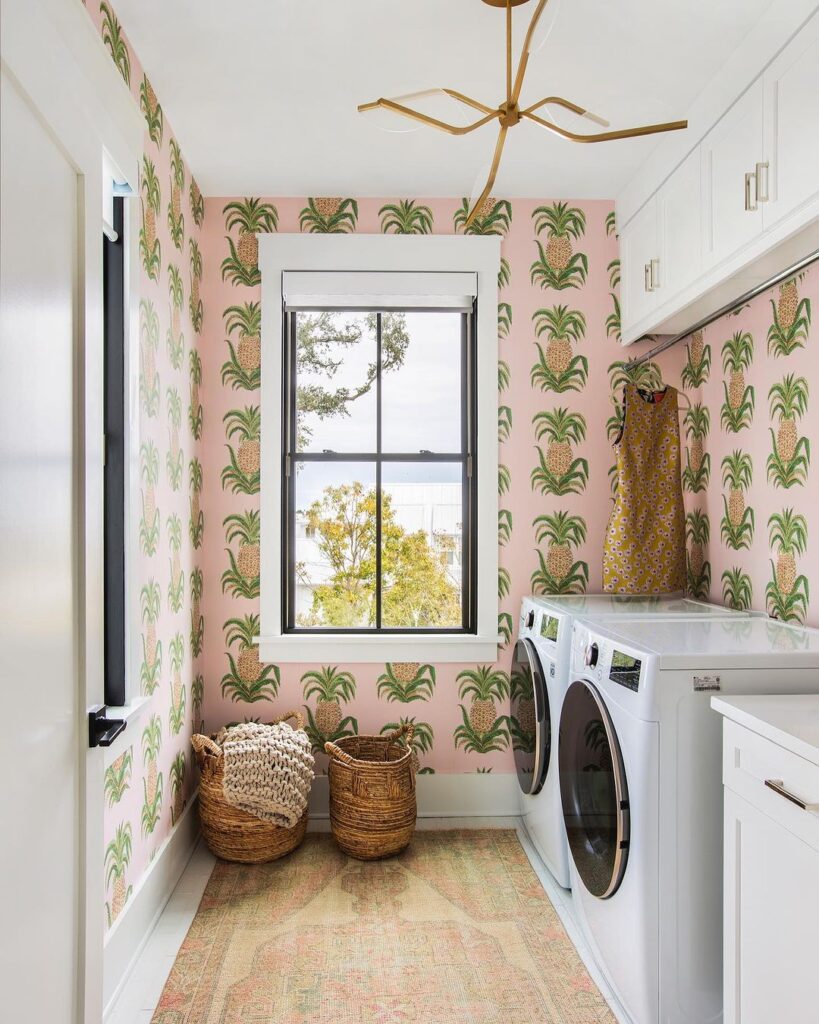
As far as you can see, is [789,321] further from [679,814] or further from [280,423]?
[280,423]

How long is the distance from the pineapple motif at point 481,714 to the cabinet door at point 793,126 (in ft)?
6.44

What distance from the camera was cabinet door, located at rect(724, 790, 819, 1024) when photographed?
1242 mm

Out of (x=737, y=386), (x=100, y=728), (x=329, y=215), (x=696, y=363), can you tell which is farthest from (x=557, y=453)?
(x=100, y=728)

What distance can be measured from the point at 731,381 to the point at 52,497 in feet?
7.65

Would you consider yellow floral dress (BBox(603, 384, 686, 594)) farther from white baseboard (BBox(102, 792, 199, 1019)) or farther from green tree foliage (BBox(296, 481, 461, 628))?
white baseboard (BBox(102, 792, 199, 1019))

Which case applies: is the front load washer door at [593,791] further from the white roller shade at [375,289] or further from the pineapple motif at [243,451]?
the white roller shade at [375,289]

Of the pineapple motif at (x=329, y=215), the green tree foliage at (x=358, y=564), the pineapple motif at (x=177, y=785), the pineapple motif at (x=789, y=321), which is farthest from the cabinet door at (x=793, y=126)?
the pineapple motif at (x=177, y=785)

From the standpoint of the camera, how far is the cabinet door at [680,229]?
229cm

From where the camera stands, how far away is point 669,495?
2.87 metres

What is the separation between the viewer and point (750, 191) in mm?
1948

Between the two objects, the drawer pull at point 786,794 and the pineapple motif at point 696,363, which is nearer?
the drawer pull at point 786,794

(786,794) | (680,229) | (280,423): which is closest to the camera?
(786,794)

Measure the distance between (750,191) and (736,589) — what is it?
4.29ft

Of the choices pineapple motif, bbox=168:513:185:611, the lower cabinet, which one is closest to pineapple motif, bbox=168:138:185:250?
pineapple motif, bbox=168:513:185:611
